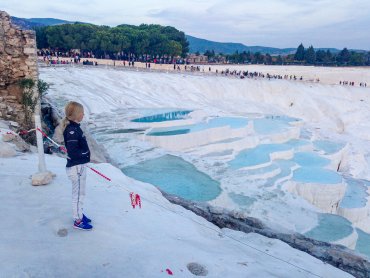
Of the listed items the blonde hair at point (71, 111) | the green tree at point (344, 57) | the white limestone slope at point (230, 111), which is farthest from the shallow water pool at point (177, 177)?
the green tree at point (344, 57)

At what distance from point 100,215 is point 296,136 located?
17.9 m

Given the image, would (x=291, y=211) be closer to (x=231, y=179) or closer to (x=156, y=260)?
(x=231, y=179)

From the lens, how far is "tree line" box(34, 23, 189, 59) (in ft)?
127

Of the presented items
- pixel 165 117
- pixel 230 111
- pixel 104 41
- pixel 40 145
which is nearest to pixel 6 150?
pixel 40 145

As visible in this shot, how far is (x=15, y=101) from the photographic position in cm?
789

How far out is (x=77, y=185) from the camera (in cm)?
323

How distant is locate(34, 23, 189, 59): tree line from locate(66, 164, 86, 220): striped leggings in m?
38.8

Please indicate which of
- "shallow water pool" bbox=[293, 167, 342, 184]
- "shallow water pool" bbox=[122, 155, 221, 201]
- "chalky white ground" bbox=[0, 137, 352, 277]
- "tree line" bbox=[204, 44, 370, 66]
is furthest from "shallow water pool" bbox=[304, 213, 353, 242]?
"tree line" bbox=[204, 44, 370, 66]

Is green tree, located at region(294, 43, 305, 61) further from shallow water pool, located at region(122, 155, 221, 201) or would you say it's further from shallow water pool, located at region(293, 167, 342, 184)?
shallow water pool, located at region(122, 155, 221, 201)

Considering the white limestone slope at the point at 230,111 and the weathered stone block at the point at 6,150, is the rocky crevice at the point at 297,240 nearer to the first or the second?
the white limestone slope at the point at 230,111

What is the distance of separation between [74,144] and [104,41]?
38.9 m

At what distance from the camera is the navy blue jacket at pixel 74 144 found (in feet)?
10.2

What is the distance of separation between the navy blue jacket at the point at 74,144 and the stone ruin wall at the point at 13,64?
17.3ft

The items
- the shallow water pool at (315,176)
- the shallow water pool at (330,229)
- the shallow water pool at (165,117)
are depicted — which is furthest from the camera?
the shallow water pool at (165,117)
